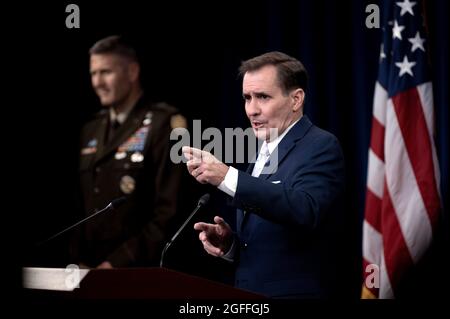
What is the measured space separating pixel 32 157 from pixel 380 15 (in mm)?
2060

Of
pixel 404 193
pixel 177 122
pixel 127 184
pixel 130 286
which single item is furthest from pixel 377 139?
pixel 130 286

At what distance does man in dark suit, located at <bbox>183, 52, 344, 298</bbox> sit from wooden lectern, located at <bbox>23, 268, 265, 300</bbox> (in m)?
0.34

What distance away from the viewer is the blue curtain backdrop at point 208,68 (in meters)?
3.50

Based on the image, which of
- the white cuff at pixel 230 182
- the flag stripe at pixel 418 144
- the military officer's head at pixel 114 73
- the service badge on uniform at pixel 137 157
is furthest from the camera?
the military officer's head at pixel 114 73

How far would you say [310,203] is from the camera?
1.95 meters

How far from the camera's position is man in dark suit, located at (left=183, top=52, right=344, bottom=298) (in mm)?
1914

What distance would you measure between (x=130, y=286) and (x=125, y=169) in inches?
65.0

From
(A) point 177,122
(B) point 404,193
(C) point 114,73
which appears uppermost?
(C) point 114,73

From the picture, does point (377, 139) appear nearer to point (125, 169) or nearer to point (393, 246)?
point (393, 246)

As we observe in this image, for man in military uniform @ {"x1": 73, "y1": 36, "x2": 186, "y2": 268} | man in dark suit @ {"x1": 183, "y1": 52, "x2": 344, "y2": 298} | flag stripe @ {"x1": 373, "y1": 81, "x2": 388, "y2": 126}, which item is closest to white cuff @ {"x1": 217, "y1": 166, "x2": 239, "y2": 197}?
man in dark suit @ {"x1": 183, "y1": 52, "x2": 344, "y2": 298}

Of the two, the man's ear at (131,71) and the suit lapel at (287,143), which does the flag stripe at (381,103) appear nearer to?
the suit lapel at (287,143)

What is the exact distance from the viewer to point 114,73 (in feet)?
11.3

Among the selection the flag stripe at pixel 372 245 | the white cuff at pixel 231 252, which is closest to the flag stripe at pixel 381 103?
the flag stripe at pixel 372 245
